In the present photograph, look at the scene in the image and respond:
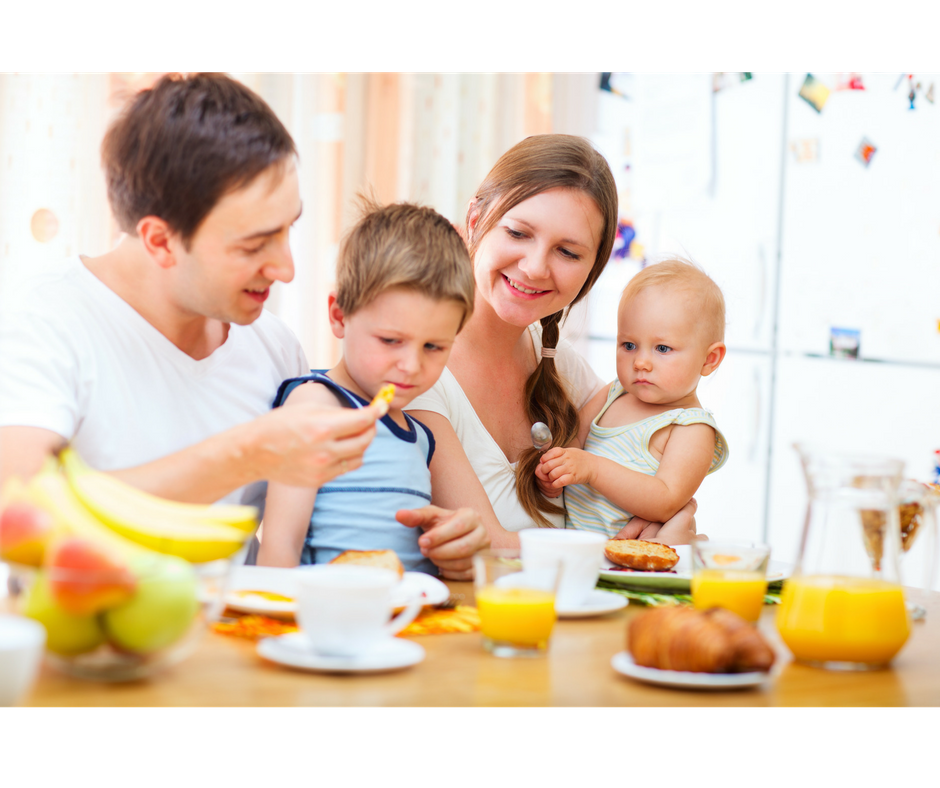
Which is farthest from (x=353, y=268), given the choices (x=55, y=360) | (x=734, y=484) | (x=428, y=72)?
(x=734, y=484)

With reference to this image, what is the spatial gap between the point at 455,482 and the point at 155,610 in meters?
0.89

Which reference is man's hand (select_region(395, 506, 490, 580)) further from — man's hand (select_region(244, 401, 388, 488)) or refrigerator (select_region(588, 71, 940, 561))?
refrigerator (select_region(588, 71, 940, 561))

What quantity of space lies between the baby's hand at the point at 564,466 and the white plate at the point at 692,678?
797 millimetres

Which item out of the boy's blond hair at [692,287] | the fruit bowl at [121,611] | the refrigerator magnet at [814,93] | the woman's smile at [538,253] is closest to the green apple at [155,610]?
the fruit bowl at [121,611]

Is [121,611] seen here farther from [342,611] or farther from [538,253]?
[538,253]

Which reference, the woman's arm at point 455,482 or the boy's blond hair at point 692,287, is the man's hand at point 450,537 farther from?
the boy's blond hair at point 692,287

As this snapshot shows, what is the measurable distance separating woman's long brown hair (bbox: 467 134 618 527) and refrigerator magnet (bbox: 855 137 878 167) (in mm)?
1844

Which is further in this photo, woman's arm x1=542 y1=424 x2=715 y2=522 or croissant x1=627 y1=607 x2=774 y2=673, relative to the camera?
woman's arm x1=542 y1=424 x2=715 y2=522

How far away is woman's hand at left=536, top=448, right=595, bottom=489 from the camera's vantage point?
5.62 ft

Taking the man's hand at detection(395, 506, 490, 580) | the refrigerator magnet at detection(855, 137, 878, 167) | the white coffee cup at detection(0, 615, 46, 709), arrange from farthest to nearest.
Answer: the refrigerator magnet at detection(855, 137, 878, 167)
the man's hand at detection(395, 506, 490, 580)
the white coffee cup at detection(0, 615, 46, 709)

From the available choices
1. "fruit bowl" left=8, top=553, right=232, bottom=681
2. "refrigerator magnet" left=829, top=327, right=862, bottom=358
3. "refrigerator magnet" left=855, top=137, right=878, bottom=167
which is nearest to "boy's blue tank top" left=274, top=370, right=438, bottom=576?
"fruit bowl" left=8, top=553, right=232, bottom=681

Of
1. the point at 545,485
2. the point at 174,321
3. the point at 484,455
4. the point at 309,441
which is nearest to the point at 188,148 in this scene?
the point at 174,321

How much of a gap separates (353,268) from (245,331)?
11.5 inches

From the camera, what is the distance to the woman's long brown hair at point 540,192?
1.78 meters
